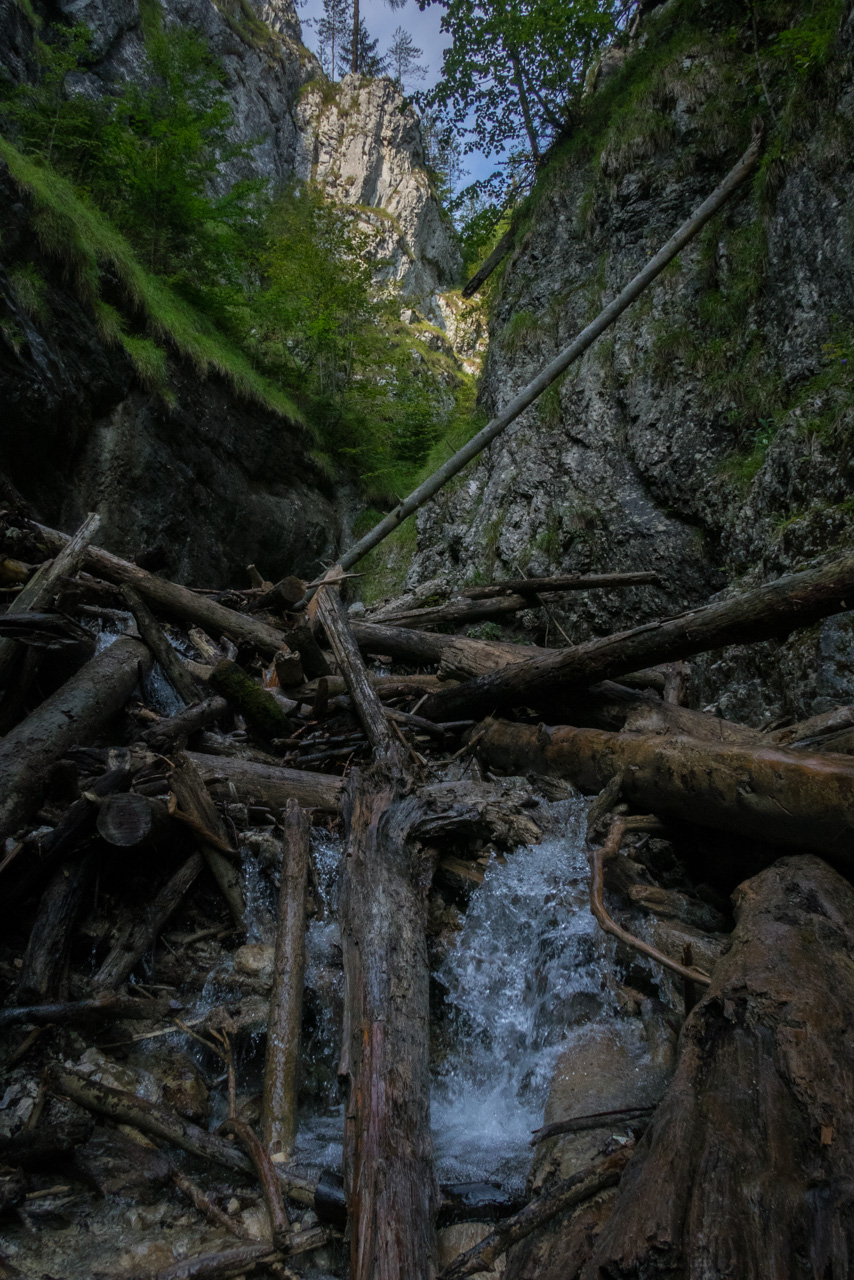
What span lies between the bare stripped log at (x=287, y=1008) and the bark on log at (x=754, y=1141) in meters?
1.40

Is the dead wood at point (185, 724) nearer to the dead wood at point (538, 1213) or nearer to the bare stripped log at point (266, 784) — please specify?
the bare stripped log at point (266, 784)

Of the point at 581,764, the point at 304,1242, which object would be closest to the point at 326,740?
the point at 581,764

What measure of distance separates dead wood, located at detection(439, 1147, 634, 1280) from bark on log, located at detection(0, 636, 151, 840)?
2754 millimetres

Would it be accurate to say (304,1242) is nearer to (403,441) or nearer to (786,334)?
(786,334)

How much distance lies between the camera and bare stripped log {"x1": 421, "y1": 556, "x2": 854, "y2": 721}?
3.52 meters

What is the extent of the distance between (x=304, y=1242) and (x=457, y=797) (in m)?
2.24

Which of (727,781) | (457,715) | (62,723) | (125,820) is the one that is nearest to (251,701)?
(62,723)

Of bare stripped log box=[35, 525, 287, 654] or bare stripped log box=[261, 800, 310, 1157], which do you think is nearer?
bare stripped log box=[261, 800, 310, 1157]

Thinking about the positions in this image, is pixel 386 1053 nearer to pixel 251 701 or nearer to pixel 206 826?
pixel 206 826

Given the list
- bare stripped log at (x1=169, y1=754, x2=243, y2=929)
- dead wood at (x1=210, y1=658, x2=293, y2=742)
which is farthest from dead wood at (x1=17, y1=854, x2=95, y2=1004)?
dead wood at (x1=210, y1=658, x2=293, y2=742)

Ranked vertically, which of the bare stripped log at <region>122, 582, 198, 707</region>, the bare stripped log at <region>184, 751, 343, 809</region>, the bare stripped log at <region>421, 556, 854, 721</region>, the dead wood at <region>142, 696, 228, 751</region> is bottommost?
the bare stripped log at <region>184, 751, 343, 809</region>

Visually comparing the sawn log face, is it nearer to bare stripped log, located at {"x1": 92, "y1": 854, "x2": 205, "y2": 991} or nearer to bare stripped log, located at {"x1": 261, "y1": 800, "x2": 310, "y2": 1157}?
bare stripped log, located at {"x1": 261, "y1": 800, "x2": 310, "y2": 1157}

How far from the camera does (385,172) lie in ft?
106

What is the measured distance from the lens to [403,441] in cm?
1568
